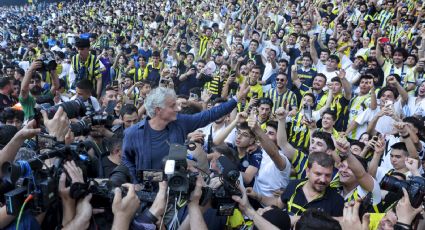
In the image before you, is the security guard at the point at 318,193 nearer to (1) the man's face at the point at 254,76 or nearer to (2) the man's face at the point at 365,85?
(2) the man's face at the point at 365,85

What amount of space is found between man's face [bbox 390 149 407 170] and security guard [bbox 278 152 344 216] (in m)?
1.29

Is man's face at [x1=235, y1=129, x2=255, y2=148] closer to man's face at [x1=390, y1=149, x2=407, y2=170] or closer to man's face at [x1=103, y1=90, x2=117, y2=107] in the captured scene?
man's face at [x1=390, y1=149, x2=407, y2=170]

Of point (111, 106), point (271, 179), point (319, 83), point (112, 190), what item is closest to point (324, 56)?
point (319, 83)

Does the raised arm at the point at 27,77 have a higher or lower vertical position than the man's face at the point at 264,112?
higher

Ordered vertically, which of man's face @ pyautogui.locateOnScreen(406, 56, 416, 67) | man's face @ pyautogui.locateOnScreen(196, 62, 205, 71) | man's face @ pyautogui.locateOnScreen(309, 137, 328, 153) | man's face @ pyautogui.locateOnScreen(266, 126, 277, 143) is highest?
man's face @ pyautogui.locateOnScreen(406, 56, 416, 67)

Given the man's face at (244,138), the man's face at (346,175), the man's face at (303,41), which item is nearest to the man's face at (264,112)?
the man's face at (244,138)

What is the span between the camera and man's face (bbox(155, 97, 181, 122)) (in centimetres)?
371

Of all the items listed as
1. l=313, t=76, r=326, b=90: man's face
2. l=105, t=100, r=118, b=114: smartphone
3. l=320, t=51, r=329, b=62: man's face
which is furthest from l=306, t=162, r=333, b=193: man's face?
l=320, t=51, r=329, b=62: man's face

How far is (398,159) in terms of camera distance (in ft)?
14.7

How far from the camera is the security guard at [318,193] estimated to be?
11.1ft

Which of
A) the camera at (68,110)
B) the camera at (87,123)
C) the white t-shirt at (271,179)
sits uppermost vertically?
the camera at (68,110)

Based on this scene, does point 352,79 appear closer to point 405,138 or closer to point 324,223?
point 405,138

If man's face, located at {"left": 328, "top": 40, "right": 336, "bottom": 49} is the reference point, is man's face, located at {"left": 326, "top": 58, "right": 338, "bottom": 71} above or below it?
below

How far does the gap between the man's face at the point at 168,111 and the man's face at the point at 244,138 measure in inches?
42.1
